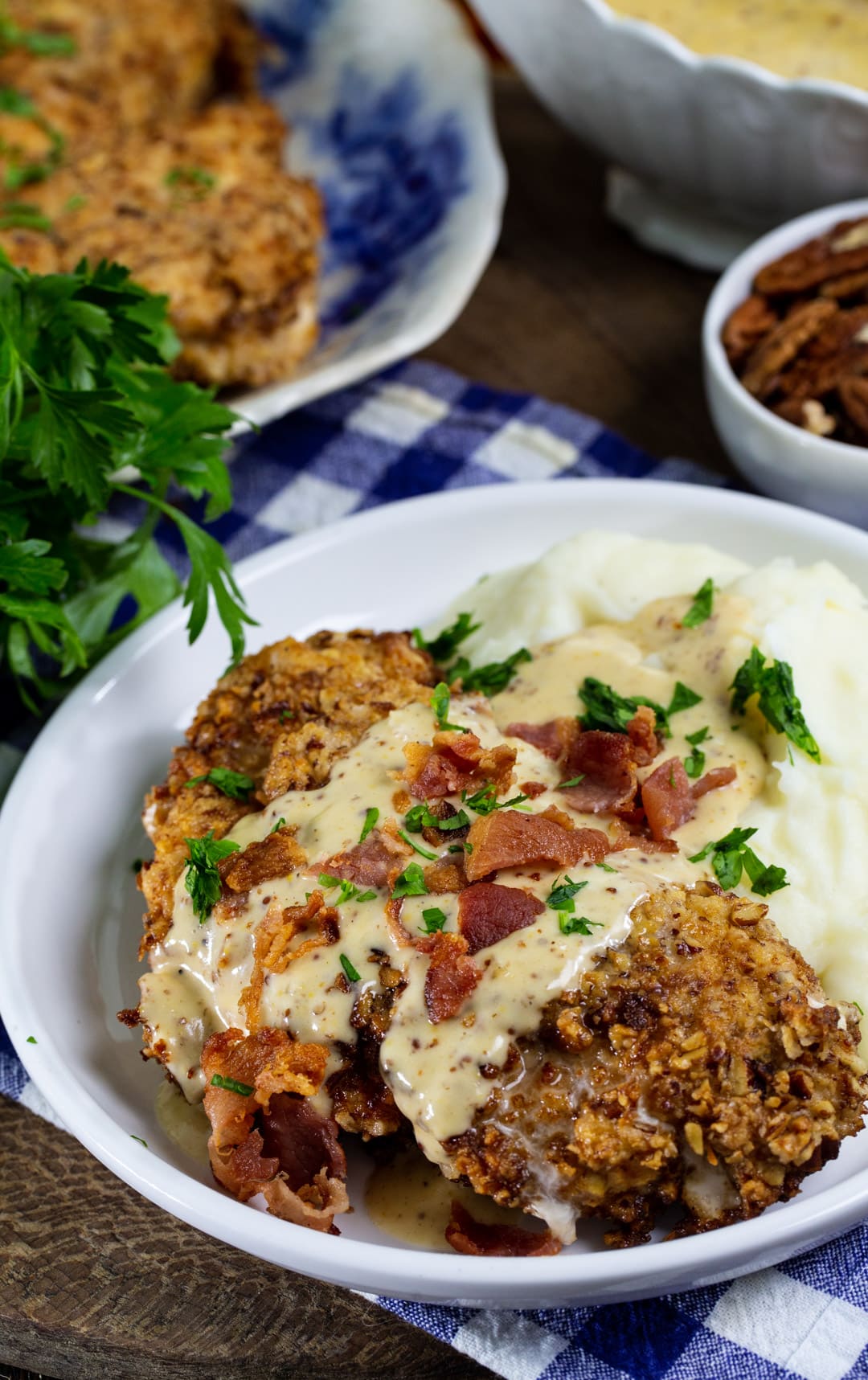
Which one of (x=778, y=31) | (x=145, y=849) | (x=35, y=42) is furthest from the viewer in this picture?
(x=35, y=42)

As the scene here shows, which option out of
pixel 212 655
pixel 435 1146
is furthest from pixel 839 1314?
pixel 212 655

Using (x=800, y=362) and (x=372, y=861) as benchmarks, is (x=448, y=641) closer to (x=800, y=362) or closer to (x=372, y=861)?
(x=372, y=861)

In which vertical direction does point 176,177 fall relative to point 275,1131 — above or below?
above

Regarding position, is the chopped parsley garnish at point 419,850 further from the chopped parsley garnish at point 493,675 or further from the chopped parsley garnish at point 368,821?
the chopped parsley garnish at point 493,675

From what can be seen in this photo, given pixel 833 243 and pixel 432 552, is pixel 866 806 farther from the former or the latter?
pixel 833 243

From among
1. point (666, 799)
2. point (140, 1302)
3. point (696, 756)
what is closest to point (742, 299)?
point (696, 756)

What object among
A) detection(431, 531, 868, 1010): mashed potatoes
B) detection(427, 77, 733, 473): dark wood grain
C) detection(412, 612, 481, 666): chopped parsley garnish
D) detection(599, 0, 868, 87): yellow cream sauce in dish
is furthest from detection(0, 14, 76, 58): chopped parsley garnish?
detection(412, 612, 481, 666): chopped parsley garnish
